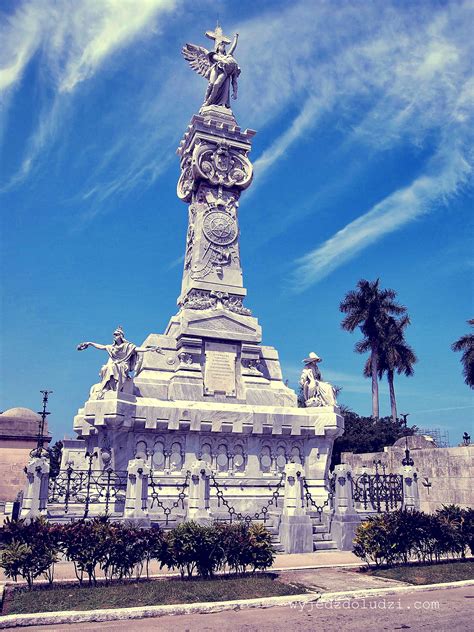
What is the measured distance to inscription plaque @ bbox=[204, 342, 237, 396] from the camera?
21.2 m

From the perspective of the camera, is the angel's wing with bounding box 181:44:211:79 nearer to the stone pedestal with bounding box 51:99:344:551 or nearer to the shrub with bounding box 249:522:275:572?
the stone pedestal with bounding box 51:99:344:551

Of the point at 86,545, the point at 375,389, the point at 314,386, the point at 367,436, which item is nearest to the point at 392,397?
the point at 375,389

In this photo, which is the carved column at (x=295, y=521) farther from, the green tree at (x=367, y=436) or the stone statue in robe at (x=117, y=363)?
the green tree at (x=367, y=436)

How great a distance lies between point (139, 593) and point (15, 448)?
27104 mm

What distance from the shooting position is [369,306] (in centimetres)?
5247

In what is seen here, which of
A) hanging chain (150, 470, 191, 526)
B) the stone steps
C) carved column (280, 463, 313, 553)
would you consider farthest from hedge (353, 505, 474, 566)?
hanging chain (150, 470, 191, 526)

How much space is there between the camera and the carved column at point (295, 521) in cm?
1493

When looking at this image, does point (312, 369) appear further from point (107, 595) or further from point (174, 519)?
point (107, 595)

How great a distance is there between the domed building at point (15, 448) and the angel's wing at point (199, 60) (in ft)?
76.1

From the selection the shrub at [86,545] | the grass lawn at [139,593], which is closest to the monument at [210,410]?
the shrub at [86,545]

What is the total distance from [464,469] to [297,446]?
8.75 metres

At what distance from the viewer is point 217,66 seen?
2692cm

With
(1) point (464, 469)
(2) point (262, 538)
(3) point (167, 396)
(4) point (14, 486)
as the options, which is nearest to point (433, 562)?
(2) point (262, 538)

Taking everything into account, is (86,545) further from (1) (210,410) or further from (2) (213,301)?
(2) (213,301)
